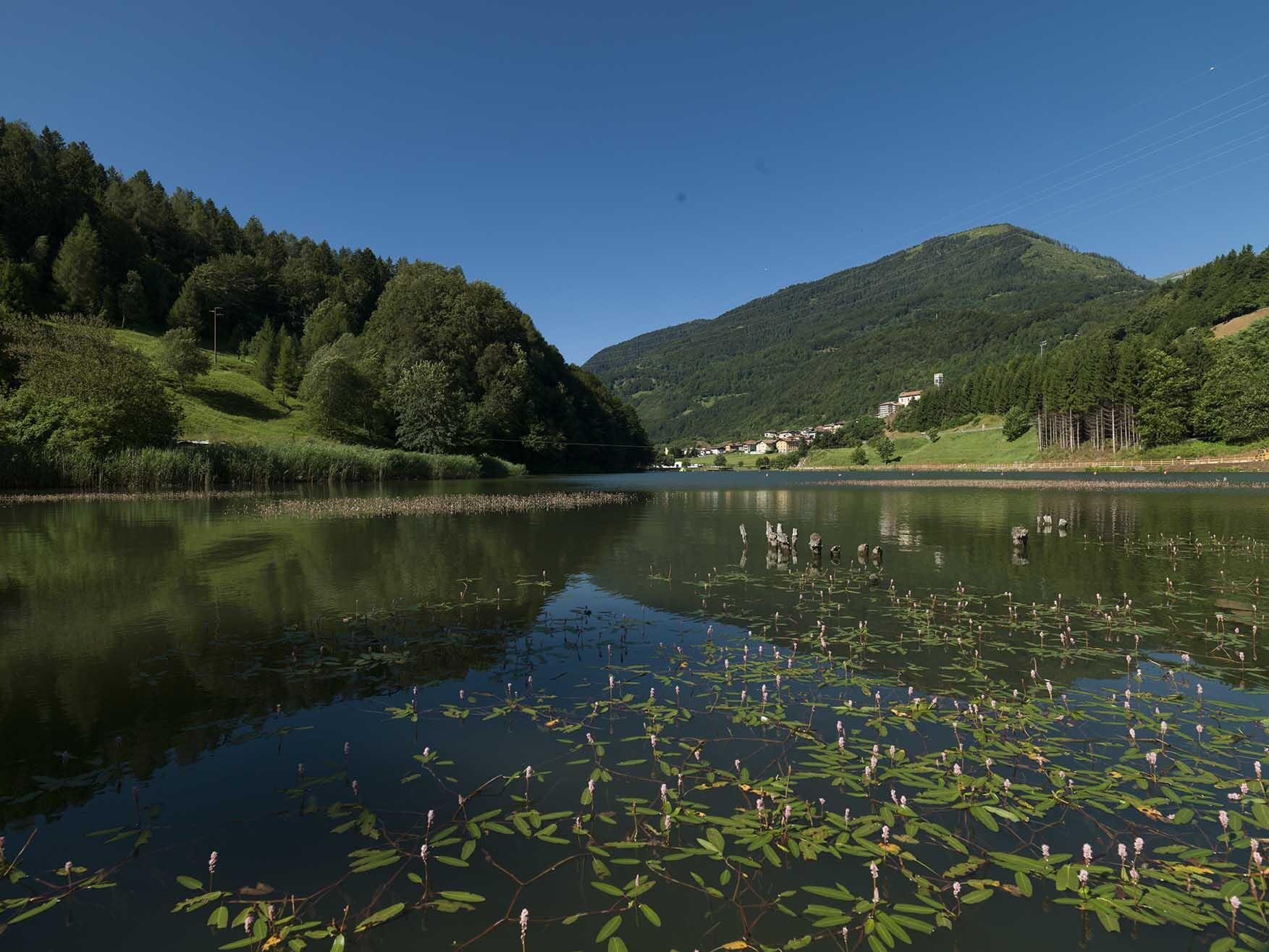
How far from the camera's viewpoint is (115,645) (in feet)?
36.6

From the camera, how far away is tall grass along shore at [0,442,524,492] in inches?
1786

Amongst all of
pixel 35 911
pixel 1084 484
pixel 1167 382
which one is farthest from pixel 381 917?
pixel 1167 382

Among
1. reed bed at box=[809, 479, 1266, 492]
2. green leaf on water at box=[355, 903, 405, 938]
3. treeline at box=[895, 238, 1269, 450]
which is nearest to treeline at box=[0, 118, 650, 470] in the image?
reed bed at box=[809, 479, 1266, 492]

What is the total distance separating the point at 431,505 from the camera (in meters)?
41.8

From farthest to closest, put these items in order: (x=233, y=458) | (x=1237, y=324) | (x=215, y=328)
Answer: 1. (x=1237, y=324)
2. (x=215, y=328)
3. (x=233, y=458)

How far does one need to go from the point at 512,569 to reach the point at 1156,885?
17.1 metres

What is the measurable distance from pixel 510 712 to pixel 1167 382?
130 metres

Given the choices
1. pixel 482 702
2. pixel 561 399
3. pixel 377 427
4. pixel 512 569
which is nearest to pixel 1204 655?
pixel 482 702

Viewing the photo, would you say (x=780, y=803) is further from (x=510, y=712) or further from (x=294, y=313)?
(x=294, y=313)

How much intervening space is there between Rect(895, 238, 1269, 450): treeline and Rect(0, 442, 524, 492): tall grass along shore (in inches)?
4642

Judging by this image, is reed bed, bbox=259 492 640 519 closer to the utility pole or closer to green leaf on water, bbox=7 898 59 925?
green leaf on water, bbox=7 898 59 925

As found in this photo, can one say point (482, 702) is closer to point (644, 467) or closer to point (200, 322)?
point (200, 322)

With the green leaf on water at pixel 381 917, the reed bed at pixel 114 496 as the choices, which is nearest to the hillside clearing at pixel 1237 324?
the reed bed at pixel 114 496

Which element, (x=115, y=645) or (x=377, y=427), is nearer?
(x=115, y=645)
